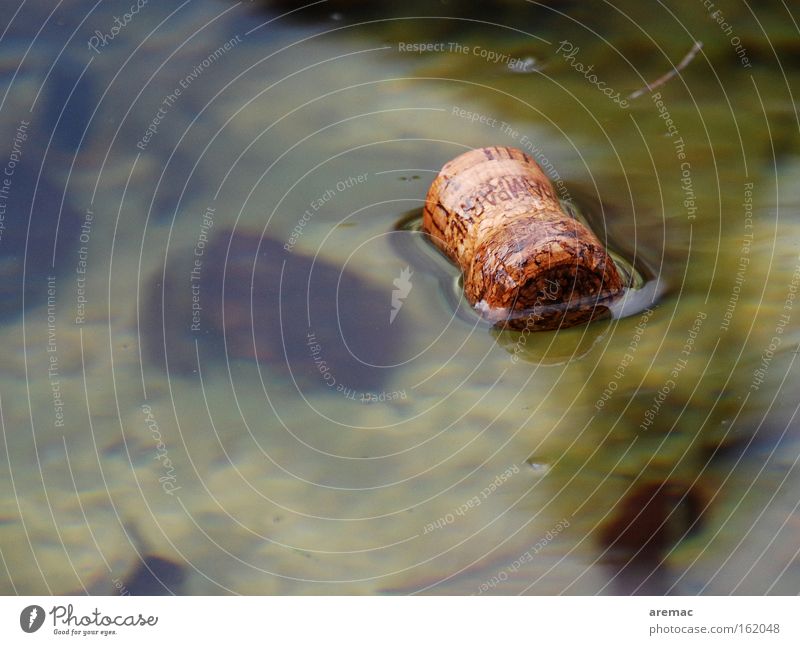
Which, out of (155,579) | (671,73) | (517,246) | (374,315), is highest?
(671,73)

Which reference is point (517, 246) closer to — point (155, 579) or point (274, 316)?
point (274, 316)

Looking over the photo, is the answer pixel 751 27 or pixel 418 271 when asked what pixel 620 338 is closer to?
pixel 418 271

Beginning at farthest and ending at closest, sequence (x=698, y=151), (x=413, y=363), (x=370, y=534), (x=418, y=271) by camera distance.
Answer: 1. (x=698, y=151)
2. (x=418, y=271)
3. (x=413, y=363)
4. (x=370, y=534)

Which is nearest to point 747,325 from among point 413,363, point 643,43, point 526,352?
point 526,352

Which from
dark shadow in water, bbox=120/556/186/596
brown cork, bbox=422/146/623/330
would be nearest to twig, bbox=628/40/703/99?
brown cork, bbox=422/146/623/330

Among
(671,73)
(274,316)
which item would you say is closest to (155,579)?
(274,316)

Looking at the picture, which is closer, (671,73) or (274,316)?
(274,316)
